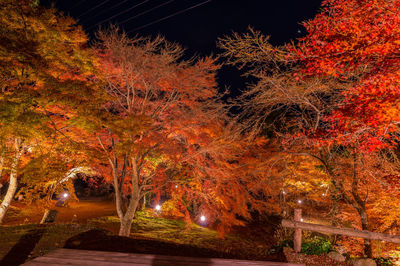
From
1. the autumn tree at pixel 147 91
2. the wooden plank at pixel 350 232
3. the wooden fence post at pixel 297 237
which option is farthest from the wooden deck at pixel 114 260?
the autumn tree at pixel 147 91

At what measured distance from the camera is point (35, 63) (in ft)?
21.1

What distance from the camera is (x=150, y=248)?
4980 mm

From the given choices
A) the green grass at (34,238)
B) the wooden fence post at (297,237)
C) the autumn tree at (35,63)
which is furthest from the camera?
the autumn tree at (35,63)

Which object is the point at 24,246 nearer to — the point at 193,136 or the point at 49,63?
the point at 49,63

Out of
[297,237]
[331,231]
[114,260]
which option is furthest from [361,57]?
[114,260]

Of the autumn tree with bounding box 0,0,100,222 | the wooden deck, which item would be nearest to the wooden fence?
the wooden deck

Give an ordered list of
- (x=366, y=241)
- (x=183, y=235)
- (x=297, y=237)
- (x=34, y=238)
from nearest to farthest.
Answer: (x=297, y=237)
(x=34, y=238)
(x=366, y=241)
(x=183, y=235)

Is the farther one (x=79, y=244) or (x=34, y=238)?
(x=34, y=238)

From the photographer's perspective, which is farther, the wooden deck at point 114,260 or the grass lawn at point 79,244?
the grass lawn at point 79,244

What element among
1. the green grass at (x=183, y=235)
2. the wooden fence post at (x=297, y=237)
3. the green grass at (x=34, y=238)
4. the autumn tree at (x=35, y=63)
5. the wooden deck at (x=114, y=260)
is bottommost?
the green grass at (x=183, y=235)

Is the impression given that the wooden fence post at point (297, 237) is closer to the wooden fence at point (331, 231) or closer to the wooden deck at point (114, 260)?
the wooden fence at point (331, 231)

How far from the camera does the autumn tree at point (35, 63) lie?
242 inches

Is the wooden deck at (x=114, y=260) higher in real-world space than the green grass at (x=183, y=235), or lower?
higher

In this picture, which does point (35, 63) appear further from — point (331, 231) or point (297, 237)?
point (331, 231)
